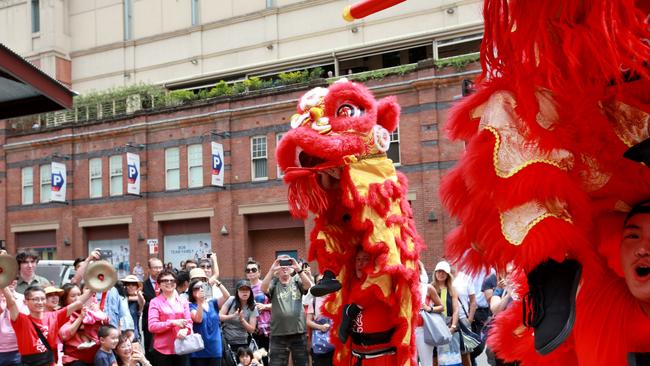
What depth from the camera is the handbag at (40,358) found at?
590 centimetres

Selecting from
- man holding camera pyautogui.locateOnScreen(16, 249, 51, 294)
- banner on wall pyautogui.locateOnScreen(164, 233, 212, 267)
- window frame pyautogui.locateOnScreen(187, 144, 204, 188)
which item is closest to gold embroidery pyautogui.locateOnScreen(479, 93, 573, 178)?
man holding camera pyautogui.locateOnScreen(16, 249, 51, 294)

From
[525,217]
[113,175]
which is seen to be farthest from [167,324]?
[113,175]

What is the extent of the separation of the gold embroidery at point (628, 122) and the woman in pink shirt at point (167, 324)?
577 cm

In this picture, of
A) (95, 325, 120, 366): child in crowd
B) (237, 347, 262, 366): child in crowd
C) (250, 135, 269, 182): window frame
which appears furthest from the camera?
(250, 135, 269, 182): window frame

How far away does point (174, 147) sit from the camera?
25.6 meters

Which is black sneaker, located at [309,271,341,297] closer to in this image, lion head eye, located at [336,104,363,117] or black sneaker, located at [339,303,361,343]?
black sneaker, located at [339,303,361,343]

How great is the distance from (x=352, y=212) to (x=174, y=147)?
69.3 feet

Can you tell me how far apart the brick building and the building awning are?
16356 mm

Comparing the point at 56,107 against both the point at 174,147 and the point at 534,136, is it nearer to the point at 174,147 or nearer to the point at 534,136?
the point at 534,136

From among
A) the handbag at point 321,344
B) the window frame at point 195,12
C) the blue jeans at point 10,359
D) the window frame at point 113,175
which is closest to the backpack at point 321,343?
the handbag at point 321,344

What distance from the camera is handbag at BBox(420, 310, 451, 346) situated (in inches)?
293

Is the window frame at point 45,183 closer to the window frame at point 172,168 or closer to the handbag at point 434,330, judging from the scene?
the window frame at point 172,168

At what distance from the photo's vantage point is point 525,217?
6.88 ft

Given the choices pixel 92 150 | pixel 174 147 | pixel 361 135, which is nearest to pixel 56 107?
pixel 361 135
